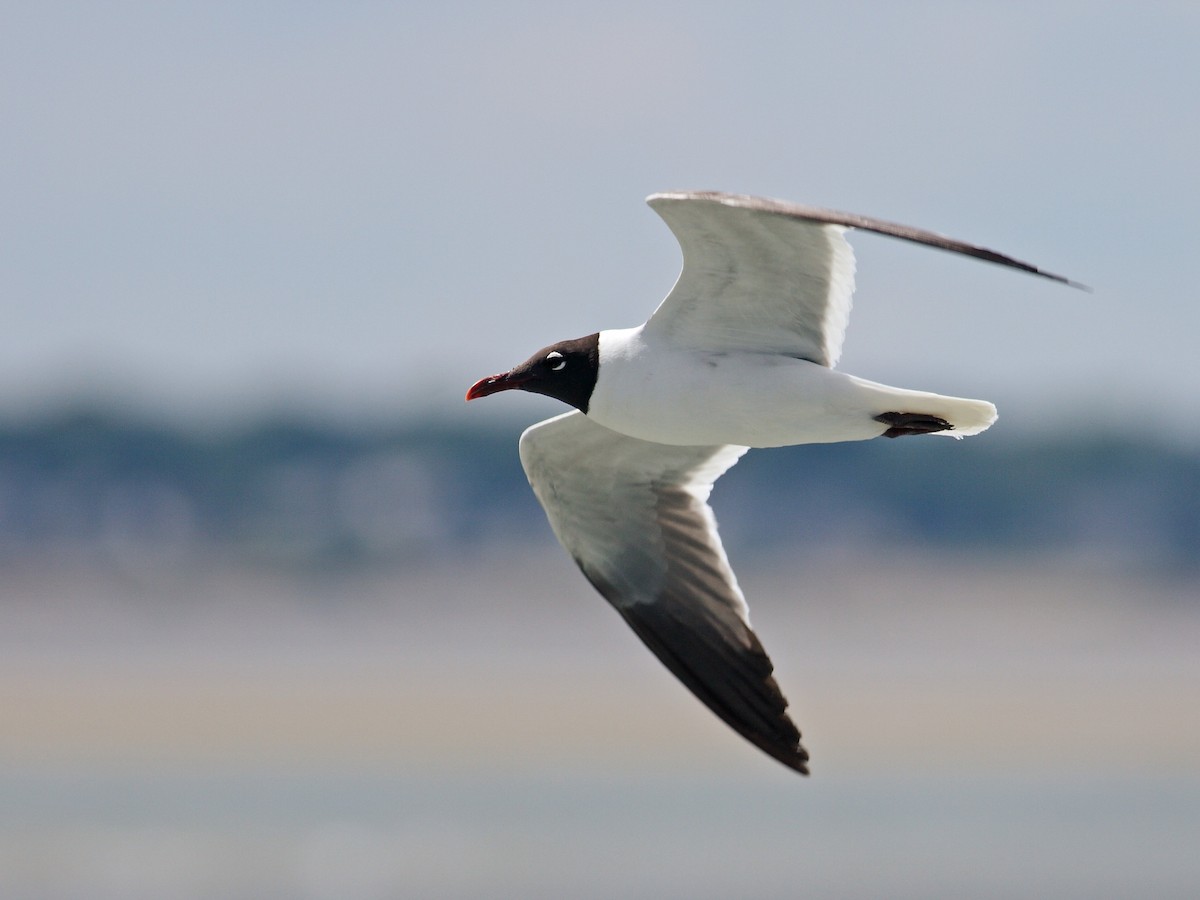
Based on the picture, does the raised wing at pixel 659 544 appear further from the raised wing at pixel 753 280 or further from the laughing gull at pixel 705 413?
the raised wing at pixel 753 280

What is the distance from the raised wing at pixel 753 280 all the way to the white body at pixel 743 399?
12cm

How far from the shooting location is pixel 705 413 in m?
9.84

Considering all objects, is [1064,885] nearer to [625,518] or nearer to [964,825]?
[964,825]

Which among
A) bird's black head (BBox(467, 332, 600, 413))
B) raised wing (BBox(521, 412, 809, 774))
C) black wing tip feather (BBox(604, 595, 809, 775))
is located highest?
bird's black head (BBox(467, 332, 600, 413))

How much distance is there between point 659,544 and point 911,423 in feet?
6.99

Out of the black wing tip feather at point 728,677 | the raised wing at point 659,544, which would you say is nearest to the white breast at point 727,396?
the raised wing at point 659,544

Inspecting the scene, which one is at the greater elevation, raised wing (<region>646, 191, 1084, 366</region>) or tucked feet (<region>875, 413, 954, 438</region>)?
raised wing (<region>646, 191, 1084, 366</region>)

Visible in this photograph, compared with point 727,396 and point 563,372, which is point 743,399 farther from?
point 563,372

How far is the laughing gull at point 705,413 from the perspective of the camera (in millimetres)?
9297

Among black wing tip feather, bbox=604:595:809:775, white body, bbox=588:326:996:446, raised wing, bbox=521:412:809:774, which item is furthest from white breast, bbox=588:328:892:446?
black wing tip feather, bbox=604:595:809:775

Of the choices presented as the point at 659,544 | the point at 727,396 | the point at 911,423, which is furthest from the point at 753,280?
the point at 659,544

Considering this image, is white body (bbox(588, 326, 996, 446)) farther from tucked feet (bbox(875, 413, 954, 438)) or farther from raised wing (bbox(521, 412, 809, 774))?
raised wing (bbox(521, 412, 809, 774))

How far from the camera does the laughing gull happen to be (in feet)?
30.5

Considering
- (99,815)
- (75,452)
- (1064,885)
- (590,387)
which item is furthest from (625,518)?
(75,452)
